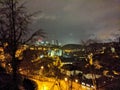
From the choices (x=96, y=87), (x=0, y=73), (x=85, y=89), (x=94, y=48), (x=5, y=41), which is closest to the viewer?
(x=5, y=41)

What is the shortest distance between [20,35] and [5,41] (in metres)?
0.83

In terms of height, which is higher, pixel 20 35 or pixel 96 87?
pixel 20 35

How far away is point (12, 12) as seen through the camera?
41.0 feet

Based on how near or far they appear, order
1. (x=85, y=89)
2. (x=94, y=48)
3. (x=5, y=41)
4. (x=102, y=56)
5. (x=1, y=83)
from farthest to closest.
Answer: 1. (x=102, y=56)
2. (x=94, y=48)
3. (x=85, y=89)
4. (x=1, y=83)
5. (x=5, y=41)

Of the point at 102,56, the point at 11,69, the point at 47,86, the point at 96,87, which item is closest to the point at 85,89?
the point at 96,87

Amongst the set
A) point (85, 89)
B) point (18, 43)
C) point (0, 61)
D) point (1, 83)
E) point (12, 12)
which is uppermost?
point (12, 12)

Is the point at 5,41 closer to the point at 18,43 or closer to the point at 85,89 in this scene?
the point at 18,43

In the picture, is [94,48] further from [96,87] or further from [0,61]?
[0,61]

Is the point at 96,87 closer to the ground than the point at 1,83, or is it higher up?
closer to the ground

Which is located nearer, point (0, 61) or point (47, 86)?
point (0, 61)

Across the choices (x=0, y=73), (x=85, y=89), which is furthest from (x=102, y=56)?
(x=0, y=73)

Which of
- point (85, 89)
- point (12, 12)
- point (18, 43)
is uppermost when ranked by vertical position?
point (12, 12)

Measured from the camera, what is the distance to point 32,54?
569 inches

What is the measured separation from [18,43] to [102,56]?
102ft
